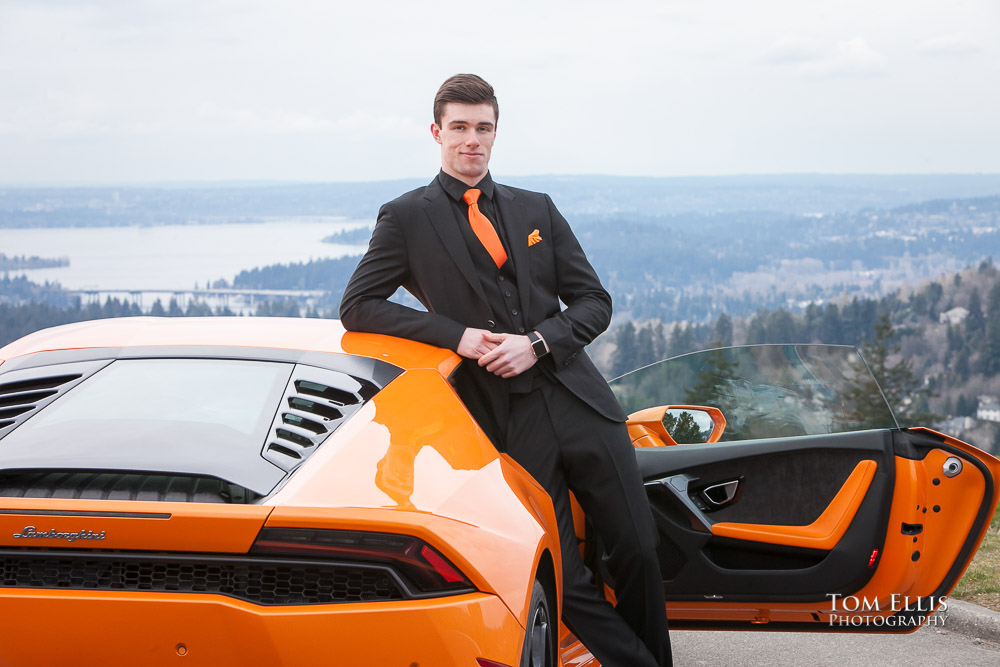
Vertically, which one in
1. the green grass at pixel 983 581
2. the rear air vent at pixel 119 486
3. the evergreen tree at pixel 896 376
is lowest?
the evergreen tree at pixel 896 376

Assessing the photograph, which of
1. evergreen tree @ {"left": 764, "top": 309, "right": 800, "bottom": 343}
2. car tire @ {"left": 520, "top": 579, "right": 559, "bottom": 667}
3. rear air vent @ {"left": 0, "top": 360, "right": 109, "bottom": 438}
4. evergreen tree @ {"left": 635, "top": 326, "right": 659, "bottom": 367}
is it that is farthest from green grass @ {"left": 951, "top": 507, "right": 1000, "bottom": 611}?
evergreen tree @ {"left": 764, "top": 309, "right": 800, "bottom": 343}

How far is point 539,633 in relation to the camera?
2.24 m

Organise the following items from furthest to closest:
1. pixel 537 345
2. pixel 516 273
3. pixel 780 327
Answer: pixel 780 327 → pixel 516 273 → pixel 537 345

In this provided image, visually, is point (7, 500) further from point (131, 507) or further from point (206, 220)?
point (206, 220)

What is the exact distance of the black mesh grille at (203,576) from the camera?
1.71 m

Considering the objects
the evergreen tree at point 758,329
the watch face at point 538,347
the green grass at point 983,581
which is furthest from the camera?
the evergreen tree at point 758,329

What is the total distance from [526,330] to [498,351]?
0.25 m

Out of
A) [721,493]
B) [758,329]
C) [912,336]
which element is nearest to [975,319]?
[912,336]

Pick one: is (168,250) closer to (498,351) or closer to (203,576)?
(498,351)

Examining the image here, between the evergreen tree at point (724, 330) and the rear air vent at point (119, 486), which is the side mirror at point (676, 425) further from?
the evergreen tree at point (724, 330)

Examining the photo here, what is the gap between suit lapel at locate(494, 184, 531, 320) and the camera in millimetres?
3082

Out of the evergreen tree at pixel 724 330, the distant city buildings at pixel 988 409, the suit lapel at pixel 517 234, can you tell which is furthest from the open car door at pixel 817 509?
the distant city buildings at pixel 988 409

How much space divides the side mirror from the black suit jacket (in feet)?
2.07

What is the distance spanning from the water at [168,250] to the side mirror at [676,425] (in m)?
75.6
